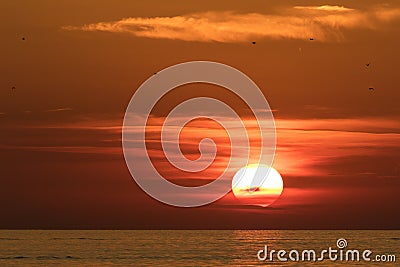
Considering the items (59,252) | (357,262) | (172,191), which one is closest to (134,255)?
(59,252)

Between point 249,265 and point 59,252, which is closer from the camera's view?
point 249,265

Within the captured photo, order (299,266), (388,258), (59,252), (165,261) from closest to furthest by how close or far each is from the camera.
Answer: (299,266) < (165,261) < (388,258) < (59,252)

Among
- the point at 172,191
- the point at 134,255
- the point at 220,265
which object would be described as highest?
the point at 172,191

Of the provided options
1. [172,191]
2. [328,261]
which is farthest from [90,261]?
[172,191]

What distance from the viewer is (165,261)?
494ft

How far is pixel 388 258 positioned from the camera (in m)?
161

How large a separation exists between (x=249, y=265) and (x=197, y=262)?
9.21 metres

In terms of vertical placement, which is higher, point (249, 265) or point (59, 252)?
point (59, 252)

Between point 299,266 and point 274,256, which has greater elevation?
point 274,256

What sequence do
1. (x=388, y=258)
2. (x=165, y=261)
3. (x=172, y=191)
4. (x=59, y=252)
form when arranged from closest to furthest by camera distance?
(x=165, y=261)
(x=388, y=258)
(x=59, y=252)
(x=172, y=191)

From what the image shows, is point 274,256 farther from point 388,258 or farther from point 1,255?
point 1,255

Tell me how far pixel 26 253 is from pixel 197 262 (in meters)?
36.8

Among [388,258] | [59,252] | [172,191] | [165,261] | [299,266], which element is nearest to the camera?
[299,266]

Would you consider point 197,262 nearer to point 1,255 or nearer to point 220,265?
point 220,265
